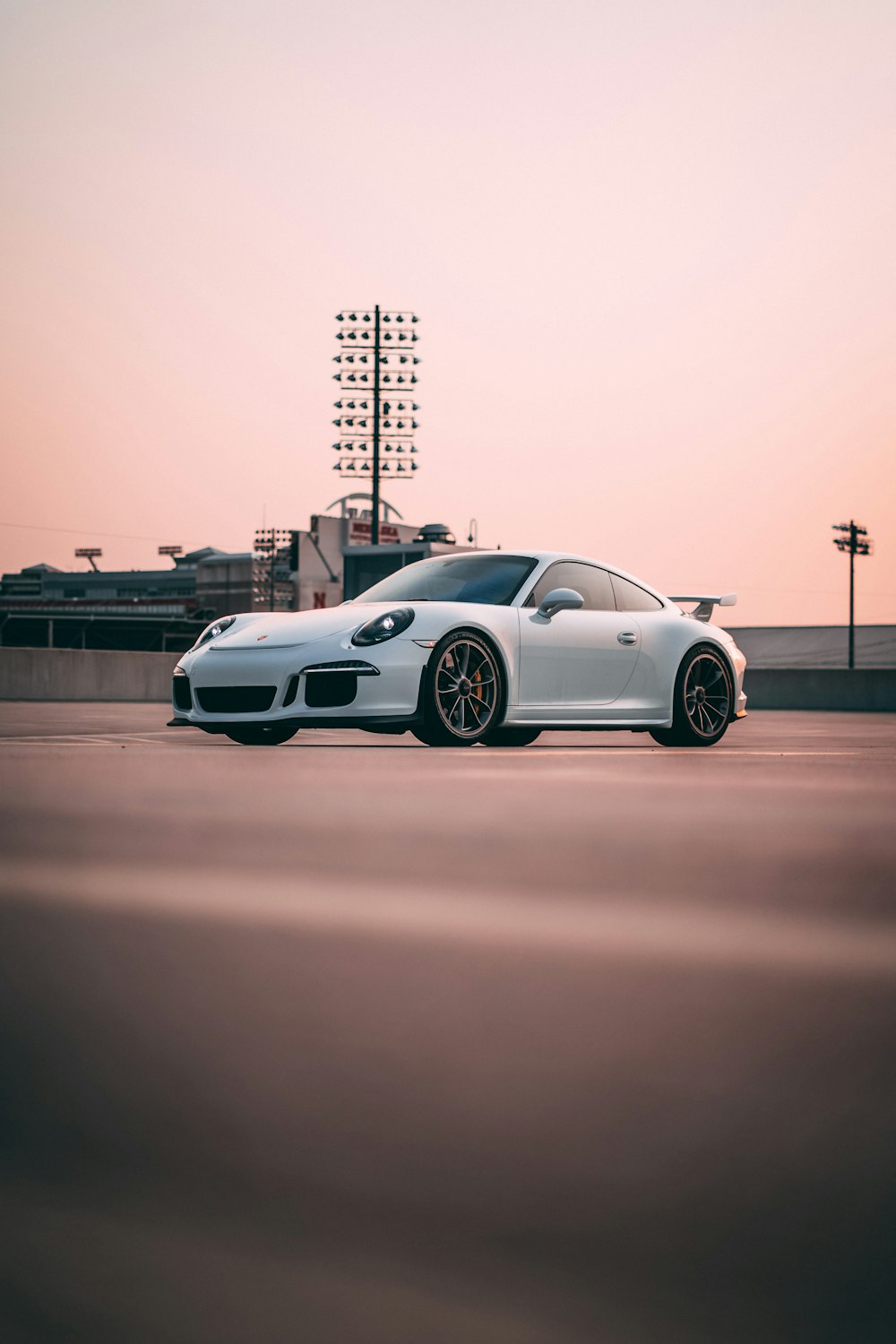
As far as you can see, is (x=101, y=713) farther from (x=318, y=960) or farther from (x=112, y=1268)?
(x=112, y=1268)

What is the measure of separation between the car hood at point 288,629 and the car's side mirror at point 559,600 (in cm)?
126

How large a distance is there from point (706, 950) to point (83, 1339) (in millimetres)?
1810

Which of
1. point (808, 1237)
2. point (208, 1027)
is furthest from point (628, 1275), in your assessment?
point (208, 1027)

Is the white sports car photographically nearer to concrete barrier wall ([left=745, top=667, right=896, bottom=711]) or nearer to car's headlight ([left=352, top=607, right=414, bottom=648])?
car's headlight ([left=352, top=607, right=414, bottom=648])

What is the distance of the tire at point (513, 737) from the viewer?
10508 mm

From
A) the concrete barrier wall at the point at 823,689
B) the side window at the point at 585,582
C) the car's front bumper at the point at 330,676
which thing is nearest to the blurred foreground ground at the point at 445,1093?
the car's front bumper at the point at 330,676

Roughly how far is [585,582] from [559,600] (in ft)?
3.47

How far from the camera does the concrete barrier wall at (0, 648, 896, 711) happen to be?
24781 millimetres

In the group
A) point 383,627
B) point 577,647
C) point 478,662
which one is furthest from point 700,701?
point 383,627

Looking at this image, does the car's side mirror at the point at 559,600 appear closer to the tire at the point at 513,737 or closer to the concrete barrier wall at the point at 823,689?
the tire at the point at 513,737

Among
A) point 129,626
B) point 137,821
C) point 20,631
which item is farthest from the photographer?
point 20,631

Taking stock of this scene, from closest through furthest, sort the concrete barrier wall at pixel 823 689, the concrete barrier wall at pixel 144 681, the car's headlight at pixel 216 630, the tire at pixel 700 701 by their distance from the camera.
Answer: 1. the car's headlight at pixel 216 630
2. the tire at pixel 700 701
3. the concrete barrier wall at pixel 144 681
4. the concrete barrier wall at pixel 823 689

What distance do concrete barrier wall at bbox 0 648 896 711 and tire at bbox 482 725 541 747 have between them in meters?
14.6

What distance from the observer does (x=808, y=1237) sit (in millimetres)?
1432
